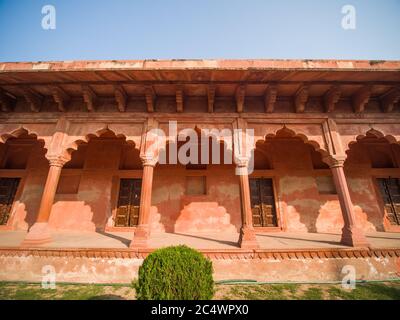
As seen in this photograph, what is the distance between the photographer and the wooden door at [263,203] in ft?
23.6

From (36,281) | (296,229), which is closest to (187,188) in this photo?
(296,229)

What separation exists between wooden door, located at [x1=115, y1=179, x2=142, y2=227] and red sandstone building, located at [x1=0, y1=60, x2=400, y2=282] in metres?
0.07

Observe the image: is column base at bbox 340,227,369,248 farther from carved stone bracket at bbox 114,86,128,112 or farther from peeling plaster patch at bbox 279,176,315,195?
carved stone bracket at bbox 114,86,128,112

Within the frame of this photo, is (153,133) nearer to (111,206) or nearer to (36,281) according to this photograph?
(111,206)

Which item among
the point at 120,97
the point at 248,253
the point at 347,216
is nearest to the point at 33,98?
the point at 120,97

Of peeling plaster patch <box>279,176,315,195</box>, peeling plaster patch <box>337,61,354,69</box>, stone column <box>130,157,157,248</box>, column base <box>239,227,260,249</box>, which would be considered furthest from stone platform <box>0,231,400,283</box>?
peeling plaster patch <box>337,61,354,69</box>

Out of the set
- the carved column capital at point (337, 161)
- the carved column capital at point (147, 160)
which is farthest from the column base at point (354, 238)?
the carved column capital at point (147, 160)

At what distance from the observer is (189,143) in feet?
26.0

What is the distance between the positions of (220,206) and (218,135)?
9.73ft

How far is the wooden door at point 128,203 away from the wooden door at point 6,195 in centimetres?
424

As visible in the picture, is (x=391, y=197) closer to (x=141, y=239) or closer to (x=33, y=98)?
(x=141, y=239)

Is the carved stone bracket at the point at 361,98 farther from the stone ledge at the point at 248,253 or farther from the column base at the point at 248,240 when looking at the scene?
the column base at the point at 248,240

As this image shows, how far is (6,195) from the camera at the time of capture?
765 cm

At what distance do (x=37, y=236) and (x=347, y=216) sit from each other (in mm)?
7951
